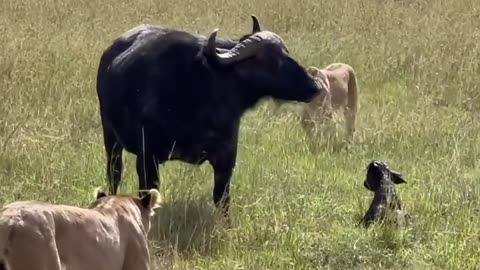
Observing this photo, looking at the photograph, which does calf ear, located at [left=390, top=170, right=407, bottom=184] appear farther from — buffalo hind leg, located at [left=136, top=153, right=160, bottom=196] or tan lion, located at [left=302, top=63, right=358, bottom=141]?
tan lion, located at [left=302, top=63, right=358, bottom=141]

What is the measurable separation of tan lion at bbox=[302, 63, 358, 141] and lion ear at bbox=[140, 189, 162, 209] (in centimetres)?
448

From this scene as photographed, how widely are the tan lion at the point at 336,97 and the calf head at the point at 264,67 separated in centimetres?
212

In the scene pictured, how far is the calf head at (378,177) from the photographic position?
7707mm

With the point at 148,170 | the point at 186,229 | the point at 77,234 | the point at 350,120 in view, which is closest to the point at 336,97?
the point at 350,120

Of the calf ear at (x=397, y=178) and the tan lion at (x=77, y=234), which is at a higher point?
the tan lion at (x=77, y=234)

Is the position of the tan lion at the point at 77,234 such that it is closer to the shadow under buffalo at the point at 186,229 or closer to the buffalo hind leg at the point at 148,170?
the shadow under buffalo at the point at 186,229

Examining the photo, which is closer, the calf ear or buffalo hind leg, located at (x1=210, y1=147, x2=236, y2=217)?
buffalo hind leg, located at (x1=210, y1=147, x2=236, y2=217)

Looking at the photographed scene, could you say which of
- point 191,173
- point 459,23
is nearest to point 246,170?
point 191,173

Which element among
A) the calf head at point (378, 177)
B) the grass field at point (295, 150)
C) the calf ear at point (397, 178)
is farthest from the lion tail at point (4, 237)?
the calf ear at point (397, 178)

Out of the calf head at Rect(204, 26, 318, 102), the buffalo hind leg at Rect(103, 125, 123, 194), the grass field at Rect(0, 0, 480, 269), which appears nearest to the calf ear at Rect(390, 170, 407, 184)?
the grass field at Rect(0, 0, 480, 269)

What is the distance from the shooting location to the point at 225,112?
25.8 ft

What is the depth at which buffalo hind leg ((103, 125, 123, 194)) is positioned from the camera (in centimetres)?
808

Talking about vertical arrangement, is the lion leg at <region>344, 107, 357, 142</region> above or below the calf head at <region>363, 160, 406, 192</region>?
below

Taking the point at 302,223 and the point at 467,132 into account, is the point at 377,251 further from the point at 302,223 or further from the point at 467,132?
the point at 467,132
